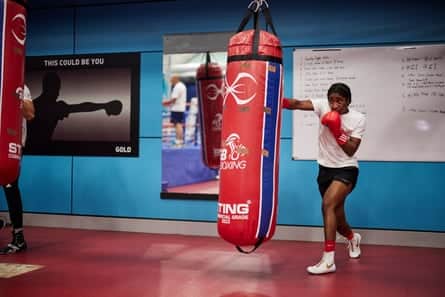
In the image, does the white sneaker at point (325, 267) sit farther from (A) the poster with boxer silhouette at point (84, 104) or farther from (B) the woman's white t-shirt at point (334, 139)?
(A) the poster with boxer silhouette at point (84, 104)

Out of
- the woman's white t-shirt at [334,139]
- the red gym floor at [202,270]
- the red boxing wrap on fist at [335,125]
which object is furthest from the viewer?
the woman's white t-shirt at [334,139]

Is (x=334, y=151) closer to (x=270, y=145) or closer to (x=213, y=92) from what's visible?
(x=270, y=145)

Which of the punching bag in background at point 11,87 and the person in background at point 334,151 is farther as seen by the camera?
the person in background at point 334,151

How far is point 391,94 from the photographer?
15.4 ft

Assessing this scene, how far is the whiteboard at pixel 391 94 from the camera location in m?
4.62

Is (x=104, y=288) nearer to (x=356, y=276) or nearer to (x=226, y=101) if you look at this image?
(x=226, y=101)

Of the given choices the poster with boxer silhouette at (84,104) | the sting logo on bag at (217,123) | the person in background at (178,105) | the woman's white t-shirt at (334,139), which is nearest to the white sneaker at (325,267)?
the woman's white t-shirt at (334,139)

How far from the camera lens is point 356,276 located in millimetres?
3439

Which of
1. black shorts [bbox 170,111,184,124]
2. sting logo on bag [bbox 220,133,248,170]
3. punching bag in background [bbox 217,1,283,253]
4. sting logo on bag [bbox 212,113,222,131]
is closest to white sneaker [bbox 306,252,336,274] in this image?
punching bag in background [bbox 217,1,283,253]

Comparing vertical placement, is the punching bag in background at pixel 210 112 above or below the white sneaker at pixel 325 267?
above

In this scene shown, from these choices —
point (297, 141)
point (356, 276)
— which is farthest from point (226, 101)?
point (297, 141)

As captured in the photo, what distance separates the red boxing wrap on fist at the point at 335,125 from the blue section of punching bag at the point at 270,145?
632 millimetres

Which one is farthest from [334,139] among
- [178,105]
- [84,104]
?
[84,104]

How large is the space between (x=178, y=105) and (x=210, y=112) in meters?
1.06
